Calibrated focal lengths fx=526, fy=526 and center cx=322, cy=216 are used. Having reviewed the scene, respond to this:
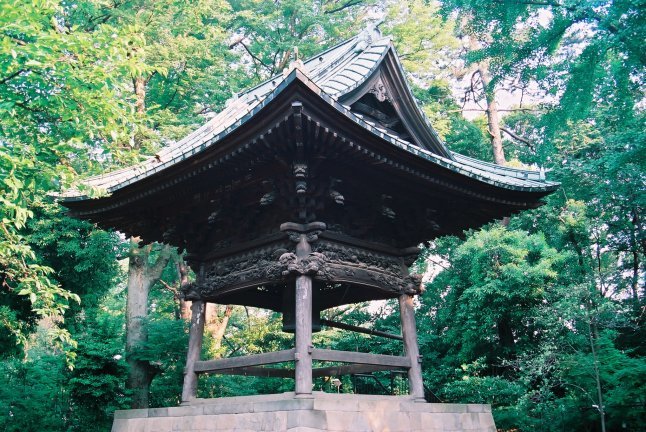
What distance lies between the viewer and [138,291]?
15258 mm

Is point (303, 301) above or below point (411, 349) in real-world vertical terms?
above

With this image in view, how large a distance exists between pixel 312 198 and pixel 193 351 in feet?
10.6

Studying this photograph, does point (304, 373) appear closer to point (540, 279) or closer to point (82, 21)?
point (540, 279)

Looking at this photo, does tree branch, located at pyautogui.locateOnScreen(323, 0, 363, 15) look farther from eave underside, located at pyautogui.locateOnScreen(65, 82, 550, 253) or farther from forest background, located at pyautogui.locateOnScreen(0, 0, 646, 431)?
eave underside, located at pyautogui.locateOnScreen(65, 82, 550, 253)

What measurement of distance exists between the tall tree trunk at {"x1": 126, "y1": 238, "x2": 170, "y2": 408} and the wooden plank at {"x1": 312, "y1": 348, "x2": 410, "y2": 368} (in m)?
8.00

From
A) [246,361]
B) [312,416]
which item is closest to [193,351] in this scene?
[246,361]

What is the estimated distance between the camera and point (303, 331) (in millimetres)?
6812

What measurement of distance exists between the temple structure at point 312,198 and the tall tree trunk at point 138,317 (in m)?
5.66

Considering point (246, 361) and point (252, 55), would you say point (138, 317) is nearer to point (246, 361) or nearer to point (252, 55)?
point (246, 361)

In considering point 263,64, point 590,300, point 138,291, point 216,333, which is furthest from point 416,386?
point 263,64

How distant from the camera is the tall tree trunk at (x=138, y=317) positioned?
542 inches

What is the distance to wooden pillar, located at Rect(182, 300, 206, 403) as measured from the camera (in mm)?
7988

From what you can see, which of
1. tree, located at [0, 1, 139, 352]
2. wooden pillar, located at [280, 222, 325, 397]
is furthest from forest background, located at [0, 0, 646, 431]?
wooden pillar, located at [280, 222, 325, 397]

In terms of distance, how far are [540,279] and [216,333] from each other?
35.6 feet
